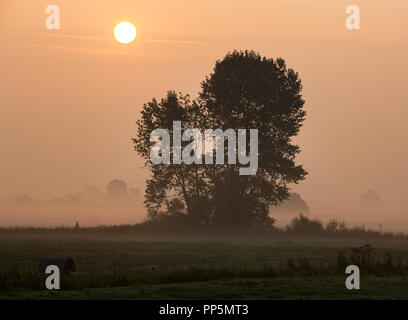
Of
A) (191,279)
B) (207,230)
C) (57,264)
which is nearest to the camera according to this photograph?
(191,279)

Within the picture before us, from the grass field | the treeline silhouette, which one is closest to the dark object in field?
the grass field

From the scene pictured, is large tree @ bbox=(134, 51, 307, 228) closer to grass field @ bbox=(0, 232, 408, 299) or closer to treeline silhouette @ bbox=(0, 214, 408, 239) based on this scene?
treeline silhouette @ bbox=(0, 214, 408, 239)

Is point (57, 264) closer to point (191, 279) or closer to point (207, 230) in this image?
point (191, 279)

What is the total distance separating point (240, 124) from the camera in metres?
74.1

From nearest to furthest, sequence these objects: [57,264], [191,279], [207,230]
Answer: [191,279] < [57,264] < [207,230]

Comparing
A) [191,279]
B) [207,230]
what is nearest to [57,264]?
[191,279]

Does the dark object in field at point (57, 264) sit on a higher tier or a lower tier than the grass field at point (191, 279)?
higher

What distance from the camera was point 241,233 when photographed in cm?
7106

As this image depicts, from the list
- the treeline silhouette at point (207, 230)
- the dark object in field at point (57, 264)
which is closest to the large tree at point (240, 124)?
the treeline silhouette at point (207, 230)

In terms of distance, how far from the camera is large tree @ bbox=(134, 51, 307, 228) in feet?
242

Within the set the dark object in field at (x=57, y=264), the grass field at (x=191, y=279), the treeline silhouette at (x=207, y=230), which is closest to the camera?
the grass field at (x=191, y=279)

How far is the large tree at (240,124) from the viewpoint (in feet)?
242

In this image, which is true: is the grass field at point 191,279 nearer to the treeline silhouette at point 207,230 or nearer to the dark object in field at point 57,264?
the dark object in field at point 57,264

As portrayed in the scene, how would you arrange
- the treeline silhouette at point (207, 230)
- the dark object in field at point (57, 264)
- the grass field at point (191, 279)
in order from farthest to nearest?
1. the treeline silhouette at point (207, 230)
2. the dark object in field at point (57, 264)
3. the grass field at point (191, 279)
